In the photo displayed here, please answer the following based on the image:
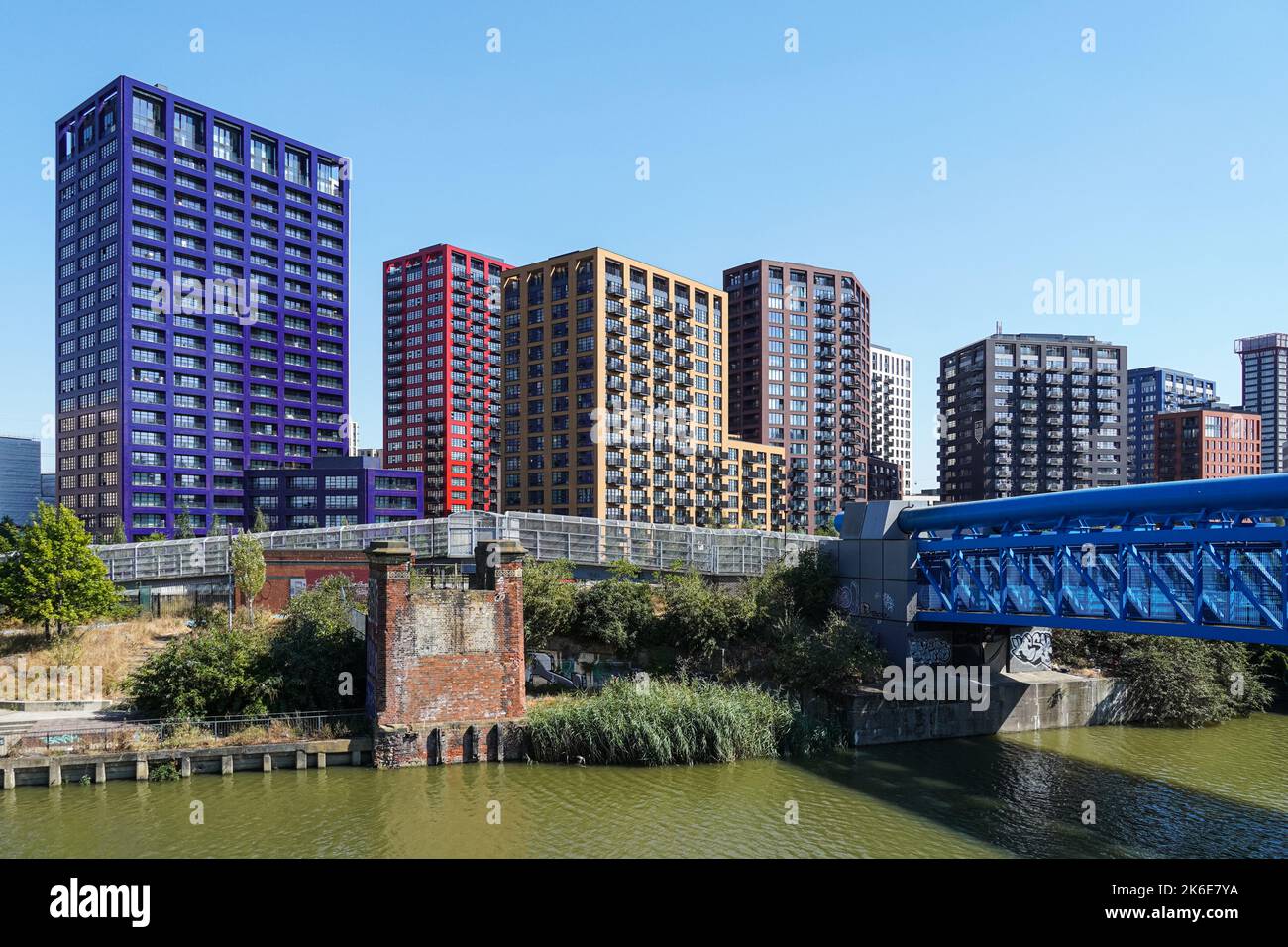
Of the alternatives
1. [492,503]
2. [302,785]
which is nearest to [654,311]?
[492,503]

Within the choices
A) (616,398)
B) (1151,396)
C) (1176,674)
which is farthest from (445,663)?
(1151,396)

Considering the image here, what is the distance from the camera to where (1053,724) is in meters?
35.2

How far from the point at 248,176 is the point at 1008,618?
10371 cm

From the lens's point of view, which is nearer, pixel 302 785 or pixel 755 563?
pixel 302 785

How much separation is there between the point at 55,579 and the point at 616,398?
59.9 m

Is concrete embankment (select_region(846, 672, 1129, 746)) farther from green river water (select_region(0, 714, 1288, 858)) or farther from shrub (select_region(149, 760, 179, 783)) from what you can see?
shrub (select_region(149, 760, 179, 783))

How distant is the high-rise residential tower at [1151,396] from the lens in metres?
173

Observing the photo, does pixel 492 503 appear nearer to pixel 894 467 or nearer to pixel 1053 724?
pixel 894 467

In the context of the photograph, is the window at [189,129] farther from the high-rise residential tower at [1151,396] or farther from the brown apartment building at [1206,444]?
the high-rise residential tower at [1151,396]

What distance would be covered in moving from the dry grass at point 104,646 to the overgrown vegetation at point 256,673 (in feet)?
14.4

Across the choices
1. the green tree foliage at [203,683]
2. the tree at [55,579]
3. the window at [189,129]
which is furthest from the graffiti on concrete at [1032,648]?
the window at [189,129]

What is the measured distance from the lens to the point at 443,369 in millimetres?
139375

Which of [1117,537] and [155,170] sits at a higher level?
[155,170]

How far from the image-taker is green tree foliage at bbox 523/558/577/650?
3619cm
